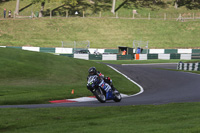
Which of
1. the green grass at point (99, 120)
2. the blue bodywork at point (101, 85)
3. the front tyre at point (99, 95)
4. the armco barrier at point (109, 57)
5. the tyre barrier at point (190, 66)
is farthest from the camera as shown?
the armco barrier at point (109, 57)

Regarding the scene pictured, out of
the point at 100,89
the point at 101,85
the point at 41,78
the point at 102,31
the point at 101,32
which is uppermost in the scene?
the point at 102,31

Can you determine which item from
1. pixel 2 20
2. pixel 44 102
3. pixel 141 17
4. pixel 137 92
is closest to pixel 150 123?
pixel 44 102

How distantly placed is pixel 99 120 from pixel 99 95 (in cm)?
504

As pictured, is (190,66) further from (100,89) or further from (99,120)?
(99,120)

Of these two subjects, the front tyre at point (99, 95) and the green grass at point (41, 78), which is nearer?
the front tyre at point (99, 95)

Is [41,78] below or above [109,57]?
below

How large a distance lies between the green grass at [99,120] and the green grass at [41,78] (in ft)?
14.5

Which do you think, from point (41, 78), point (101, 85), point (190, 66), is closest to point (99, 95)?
point (101, 85)

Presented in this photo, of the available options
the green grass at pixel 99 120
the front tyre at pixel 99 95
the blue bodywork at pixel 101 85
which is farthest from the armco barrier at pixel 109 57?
the green grass at pixel 99 120

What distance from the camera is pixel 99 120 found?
10.5 m

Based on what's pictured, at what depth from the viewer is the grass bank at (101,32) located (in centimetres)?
6819

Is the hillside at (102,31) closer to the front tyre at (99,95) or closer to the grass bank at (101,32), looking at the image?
the grass bank at (101,32)

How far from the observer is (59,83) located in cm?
2391

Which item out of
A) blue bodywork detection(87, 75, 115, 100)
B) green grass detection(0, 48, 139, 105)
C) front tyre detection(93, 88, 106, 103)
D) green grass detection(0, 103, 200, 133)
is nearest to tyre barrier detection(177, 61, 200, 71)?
green grass detection(0, 48, 139, 105)
